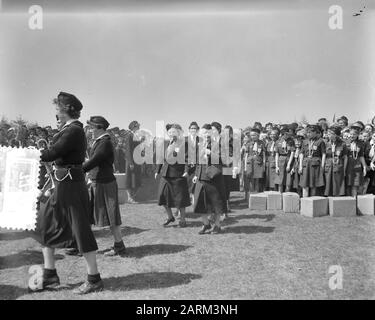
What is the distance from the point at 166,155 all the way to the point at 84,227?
3275mm

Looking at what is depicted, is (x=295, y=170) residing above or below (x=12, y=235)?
above

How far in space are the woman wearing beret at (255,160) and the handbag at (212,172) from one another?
353 centimetres

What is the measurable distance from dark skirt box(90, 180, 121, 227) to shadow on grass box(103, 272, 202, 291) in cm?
108

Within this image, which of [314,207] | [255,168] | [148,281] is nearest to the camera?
[148,281]

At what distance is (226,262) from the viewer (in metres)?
5.05

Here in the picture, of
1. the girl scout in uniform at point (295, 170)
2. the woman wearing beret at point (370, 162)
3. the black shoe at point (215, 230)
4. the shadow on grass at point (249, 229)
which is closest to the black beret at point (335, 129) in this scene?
the woman wearing beret at point (370, 162)

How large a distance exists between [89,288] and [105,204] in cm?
165

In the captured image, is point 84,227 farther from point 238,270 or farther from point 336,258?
point 336,258

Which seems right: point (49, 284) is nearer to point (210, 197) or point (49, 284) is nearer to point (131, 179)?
point (210, 197)

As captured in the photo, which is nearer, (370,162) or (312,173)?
(370,162)

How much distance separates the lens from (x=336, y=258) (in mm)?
5121

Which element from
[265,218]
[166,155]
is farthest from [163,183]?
[265,218]

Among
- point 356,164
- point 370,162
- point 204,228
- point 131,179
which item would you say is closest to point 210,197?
point 204,228
